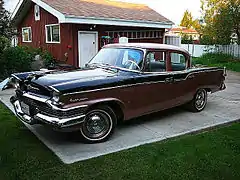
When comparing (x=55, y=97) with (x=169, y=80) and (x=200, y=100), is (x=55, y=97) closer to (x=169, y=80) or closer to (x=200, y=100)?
(x=169, y=80)

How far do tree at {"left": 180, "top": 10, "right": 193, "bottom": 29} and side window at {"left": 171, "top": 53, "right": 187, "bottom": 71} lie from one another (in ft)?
148

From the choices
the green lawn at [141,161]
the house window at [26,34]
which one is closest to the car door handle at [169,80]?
the green lawn at [141,161]

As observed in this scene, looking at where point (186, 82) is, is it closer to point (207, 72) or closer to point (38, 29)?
point (207, 72)

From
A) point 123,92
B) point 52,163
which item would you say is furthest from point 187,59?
point 52,163

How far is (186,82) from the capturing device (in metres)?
6.33

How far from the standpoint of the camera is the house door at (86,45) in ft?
42.0

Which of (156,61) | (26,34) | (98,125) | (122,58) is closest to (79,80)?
(98,125)

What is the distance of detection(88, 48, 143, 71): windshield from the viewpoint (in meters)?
5.55

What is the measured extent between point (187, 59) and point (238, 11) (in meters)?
12.5

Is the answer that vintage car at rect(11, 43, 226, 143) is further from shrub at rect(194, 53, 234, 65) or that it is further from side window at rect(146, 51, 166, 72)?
shrub at rect(194, 53, 234, 65)

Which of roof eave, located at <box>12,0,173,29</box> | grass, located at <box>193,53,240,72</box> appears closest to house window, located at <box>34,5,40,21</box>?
roof eave, located at <box>12,0,173,29</box>

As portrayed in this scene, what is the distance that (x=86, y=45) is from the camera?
13.0 metres

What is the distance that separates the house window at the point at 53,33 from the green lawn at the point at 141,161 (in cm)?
935

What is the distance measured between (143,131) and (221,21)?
46.9 ft
